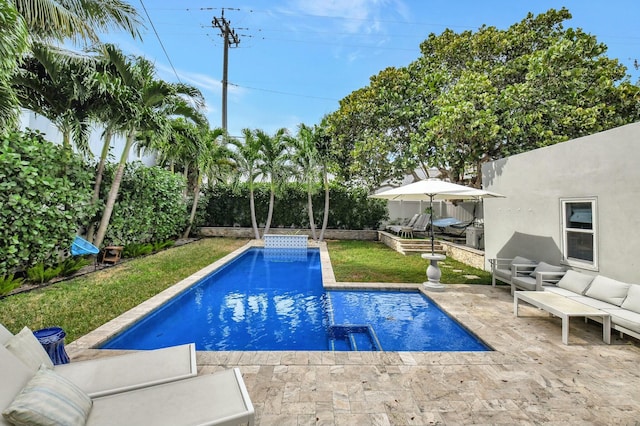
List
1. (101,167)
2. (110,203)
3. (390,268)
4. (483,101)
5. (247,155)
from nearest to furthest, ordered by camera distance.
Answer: (101,167) < (110,203) < (390,268) < (483,101) < (247,155)

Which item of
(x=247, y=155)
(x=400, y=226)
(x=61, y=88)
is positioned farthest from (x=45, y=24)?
(x=400, y=226)

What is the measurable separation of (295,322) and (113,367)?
385 cm

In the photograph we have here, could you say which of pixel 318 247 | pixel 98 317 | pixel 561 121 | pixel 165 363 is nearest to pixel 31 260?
pixel 98 317

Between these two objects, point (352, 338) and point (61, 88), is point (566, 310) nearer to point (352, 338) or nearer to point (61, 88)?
point (352, 338)

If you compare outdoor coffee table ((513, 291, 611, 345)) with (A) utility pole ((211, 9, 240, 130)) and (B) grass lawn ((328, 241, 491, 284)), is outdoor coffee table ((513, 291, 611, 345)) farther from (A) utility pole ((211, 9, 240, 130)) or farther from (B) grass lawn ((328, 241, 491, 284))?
(A) utility pole ((211, 9, 240, 130))

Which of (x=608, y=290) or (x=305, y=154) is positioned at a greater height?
(x=305, y=154)

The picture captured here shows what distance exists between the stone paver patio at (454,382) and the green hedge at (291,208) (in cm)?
1592

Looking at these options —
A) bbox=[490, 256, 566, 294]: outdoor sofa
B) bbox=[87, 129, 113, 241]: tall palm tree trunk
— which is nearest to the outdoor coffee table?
bbox=[490, 256, 566, 294]: outdoor sofa

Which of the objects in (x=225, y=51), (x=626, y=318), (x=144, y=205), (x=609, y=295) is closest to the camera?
(x=626, y=318)

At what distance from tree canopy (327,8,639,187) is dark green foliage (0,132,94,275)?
11475mm

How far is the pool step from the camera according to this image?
17.8ft

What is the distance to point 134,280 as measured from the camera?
8.80 m

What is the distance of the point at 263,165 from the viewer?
1836cm

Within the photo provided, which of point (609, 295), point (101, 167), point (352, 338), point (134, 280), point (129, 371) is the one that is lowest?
point (352, 338)
